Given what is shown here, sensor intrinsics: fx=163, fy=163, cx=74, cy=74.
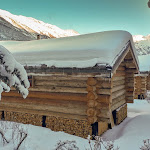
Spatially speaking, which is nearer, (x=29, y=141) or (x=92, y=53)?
(x=29, y=141)

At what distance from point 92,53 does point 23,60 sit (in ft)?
8.49

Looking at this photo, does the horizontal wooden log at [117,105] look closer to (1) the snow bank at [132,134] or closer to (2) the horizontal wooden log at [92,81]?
(1) the snow bank at [132,134]

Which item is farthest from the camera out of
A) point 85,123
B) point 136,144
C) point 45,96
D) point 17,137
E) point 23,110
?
point 23,110

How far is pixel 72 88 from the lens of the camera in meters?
5.41

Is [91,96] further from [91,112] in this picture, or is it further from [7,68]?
[7,68]

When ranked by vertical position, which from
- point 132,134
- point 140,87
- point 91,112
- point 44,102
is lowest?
point 132,134

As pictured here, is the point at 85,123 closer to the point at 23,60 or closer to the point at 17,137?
the point at 17,137

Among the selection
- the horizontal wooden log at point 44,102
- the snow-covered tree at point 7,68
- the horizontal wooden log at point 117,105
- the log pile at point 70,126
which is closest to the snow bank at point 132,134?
the horizontal wooden log at point 117,105

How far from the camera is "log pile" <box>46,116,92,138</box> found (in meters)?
5.38

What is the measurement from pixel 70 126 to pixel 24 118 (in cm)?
202

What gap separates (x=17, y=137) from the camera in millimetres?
4246

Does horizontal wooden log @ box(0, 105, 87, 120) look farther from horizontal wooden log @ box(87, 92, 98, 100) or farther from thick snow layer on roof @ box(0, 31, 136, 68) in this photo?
thick snow layer on roof @ box(0, 31, 136, 68)

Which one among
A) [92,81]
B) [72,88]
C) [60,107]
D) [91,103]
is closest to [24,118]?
[60,107]

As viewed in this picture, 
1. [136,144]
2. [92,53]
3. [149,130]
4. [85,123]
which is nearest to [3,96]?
[85,123]
